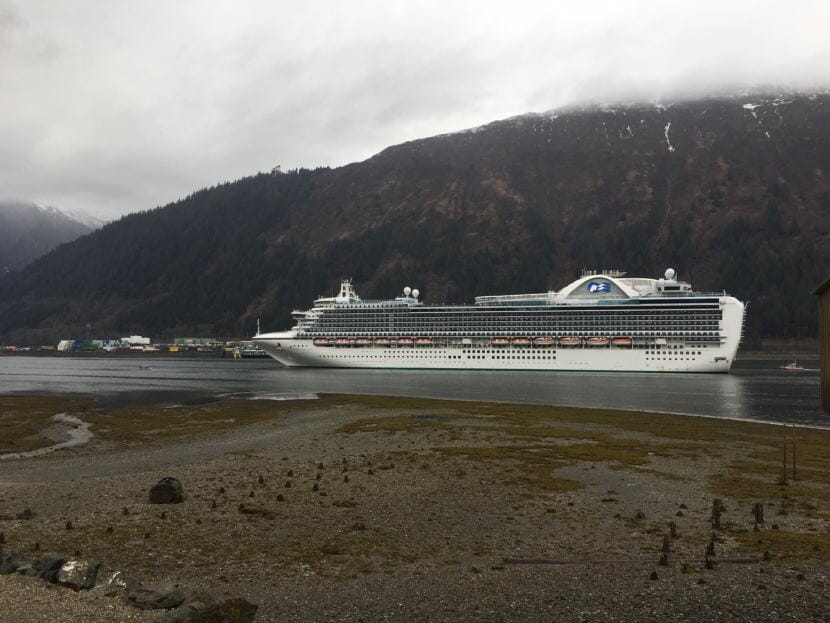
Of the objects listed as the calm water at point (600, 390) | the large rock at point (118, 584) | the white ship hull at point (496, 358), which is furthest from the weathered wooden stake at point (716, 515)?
the white ship hull at point (496, 358)

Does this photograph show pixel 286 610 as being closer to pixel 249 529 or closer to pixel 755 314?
pixel 249 529

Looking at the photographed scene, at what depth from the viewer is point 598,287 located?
4488 inches

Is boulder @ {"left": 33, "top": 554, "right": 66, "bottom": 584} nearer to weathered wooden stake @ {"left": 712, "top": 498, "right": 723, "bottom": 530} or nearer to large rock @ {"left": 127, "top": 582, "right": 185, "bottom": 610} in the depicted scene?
large rock @ {"left": 127, "top": 582, "right": 185, "bottom": 610}

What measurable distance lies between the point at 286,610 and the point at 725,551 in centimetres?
1075

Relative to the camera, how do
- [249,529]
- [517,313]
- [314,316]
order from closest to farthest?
[249,529] → [517,313] → [314,316]

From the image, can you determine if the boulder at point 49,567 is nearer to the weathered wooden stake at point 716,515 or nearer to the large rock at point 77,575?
the large rock at point 77,575

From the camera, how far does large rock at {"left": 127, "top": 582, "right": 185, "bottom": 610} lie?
11.0m

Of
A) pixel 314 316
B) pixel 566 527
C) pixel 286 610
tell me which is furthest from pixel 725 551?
pixel 314 316

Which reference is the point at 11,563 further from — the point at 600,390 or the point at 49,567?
the point at 600,390

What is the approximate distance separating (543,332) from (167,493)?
9719cm

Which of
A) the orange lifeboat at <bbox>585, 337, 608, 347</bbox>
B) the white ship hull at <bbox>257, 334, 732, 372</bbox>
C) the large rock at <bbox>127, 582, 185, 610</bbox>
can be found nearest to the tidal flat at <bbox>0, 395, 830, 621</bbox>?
the large rock at <bbox>127, 582, 185, 610</bbox>

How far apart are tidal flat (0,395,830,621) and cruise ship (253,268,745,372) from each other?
72.3 metres

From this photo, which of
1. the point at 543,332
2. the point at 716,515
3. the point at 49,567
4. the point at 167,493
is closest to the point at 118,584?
the point at 49,567

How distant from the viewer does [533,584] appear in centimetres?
1284
